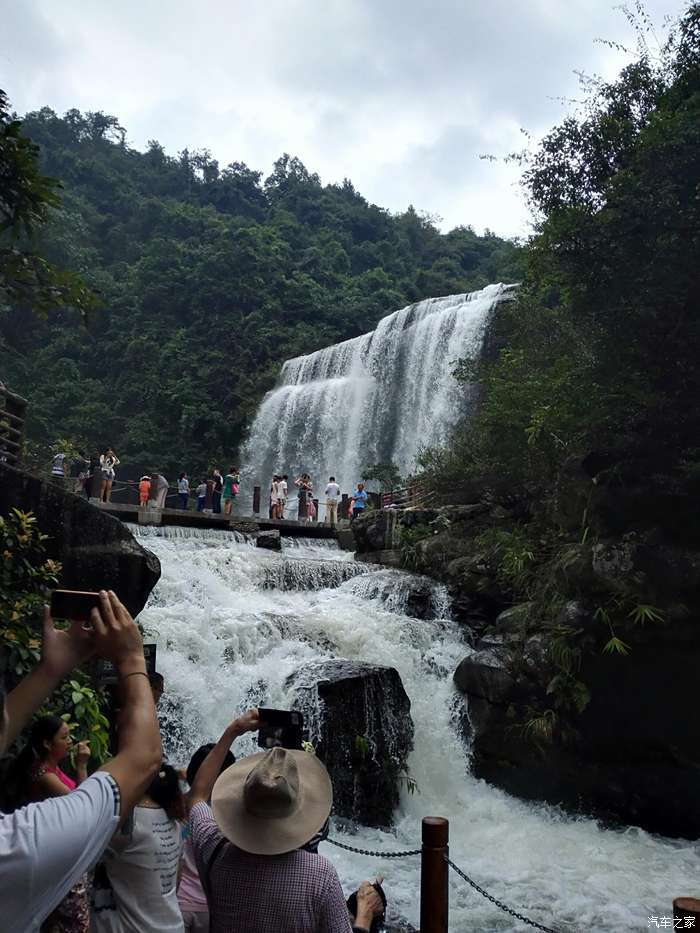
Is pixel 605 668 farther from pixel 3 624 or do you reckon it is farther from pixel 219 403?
pixel 219 403

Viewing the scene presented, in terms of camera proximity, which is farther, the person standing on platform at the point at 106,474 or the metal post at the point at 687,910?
the person standing on platform at the point at 106,474

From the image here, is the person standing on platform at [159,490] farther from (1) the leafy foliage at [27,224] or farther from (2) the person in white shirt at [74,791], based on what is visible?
(2) the person in white shirt at [74,791]

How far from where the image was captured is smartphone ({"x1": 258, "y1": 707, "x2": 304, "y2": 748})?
2320 millimetres

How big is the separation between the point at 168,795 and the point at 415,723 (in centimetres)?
704

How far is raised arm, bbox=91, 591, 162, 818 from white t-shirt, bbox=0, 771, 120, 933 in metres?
0.06

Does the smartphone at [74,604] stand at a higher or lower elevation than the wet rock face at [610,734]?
higher

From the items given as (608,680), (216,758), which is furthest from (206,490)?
(216,758)

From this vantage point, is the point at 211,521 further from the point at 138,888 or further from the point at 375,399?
the point at 138,888

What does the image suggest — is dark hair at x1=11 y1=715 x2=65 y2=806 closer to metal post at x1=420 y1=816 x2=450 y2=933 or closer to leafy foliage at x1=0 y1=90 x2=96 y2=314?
metal post at x1=420 y1=816 x2=450 y2=933

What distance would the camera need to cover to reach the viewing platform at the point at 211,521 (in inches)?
623

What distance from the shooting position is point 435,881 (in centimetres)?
366

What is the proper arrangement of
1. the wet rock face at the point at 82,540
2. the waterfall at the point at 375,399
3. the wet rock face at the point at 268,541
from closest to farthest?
the wet rock face at the point at 82,540, the wet rock face at the point at 268,541, the waterfall at the point at 375,399

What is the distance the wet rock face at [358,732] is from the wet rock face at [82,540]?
2184mm

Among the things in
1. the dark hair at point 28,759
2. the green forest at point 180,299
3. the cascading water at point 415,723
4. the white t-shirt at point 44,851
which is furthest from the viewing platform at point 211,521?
the white t-shirt at point 44,851
